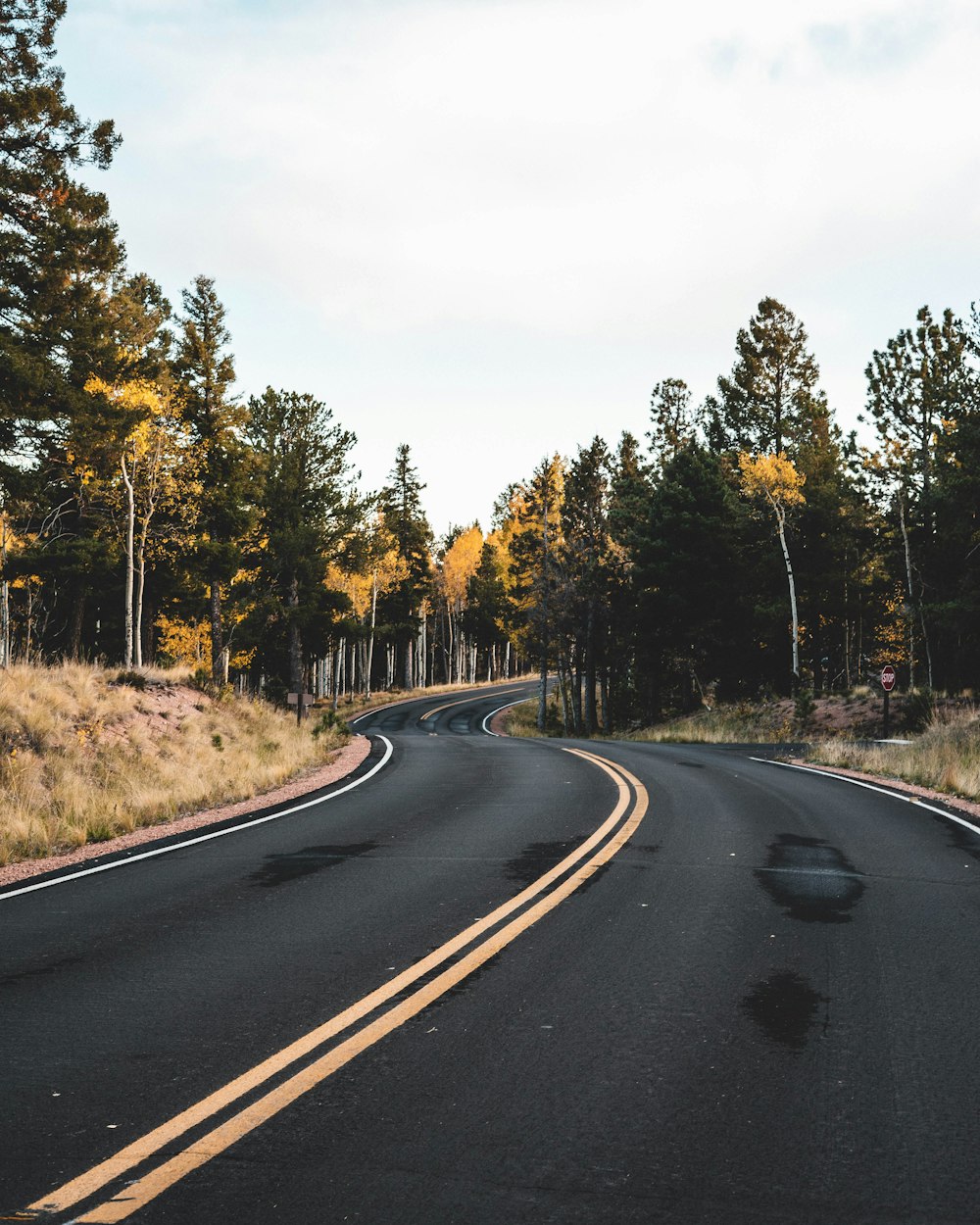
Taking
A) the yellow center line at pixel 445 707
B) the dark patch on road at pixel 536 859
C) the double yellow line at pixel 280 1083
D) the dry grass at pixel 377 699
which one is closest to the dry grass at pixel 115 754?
the dark patch on road at pixel 536 859

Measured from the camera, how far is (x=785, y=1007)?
16.5 feet

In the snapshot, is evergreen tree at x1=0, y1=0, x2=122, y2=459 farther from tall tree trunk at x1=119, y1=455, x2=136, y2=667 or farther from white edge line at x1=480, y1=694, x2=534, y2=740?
white edge line at x1=480, y1=694, x2=534, y2=740

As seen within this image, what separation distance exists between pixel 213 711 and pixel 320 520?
20.9 meters

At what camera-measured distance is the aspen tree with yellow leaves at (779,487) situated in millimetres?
38844

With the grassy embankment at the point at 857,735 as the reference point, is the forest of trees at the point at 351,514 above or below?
above

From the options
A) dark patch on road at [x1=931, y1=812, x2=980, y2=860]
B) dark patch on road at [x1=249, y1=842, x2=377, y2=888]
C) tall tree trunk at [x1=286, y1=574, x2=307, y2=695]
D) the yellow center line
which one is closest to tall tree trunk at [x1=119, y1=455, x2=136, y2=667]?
tall tree trunk at [x1=286, y1=574, x2=307, y2=695]

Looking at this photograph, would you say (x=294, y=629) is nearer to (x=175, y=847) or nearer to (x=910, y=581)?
(x=910, y=581)

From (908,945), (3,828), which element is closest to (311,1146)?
(908,945)

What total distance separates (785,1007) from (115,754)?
13612 millimetres

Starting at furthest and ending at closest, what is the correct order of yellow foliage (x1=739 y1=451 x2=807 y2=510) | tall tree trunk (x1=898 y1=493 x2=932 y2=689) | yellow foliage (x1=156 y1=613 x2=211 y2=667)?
yellow foliage (x1=156 y1=613 x2=211 y2=667) < yellow foliage (x1=739 y1=451 x2=807 y2=510) < tall tree trunk (x1=898 y1=493 x2=932 y2=689)

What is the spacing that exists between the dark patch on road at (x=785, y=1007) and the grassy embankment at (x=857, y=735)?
1050cm

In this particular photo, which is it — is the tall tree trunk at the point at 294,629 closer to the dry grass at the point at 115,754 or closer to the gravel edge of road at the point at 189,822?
the dry grass at the point at 115,754

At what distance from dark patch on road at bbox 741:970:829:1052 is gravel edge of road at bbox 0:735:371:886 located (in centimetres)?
660

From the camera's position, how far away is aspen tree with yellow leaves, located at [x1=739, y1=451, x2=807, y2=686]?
3884 centimetres
